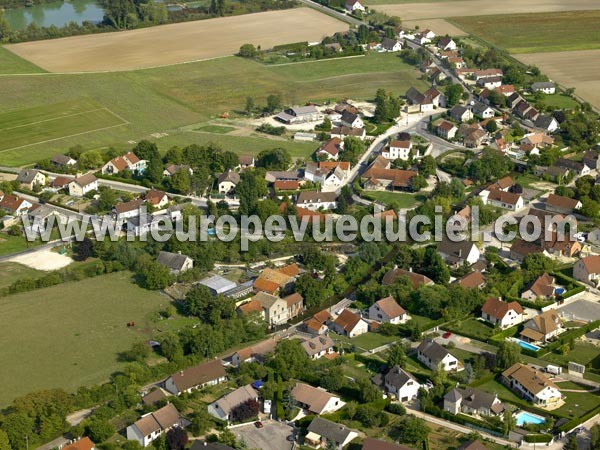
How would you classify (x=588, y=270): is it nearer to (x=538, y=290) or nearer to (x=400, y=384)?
(x=538, y=290)

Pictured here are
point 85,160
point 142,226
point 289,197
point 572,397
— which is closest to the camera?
point 572,397

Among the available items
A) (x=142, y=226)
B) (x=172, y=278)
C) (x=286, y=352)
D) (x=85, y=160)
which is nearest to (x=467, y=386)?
(x=286, y=352)

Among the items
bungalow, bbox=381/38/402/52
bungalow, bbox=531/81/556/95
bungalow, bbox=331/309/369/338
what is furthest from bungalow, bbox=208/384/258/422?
bungalow, bbox=381/38/402/52

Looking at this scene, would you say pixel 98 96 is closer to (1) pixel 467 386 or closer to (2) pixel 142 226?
(2) pixel 142 226

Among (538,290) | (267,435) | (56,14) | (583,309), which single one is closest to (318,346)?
(267,435)

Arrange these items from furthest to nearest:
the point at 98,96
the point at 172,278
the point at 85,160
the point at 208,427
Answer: the point at 98,96, the point at 85,160, the point at 172,278, the point at 208,427
